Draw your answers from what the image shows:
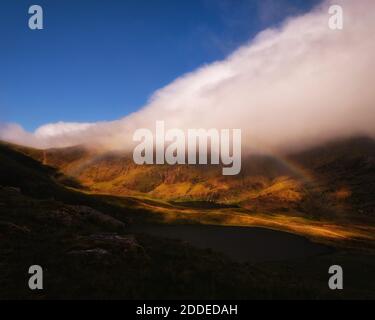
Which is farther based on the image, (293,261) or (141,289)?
(293,261)

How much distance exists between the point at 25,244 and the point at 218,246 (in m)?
60.7

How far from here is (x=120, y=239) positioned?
41.9 m

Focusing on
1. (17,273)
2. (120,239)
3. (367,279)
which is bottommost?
(367,279)

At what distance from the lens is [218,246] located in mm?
95000

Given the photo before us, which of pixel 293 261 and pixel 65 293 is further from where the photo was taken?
pixel 293 261
